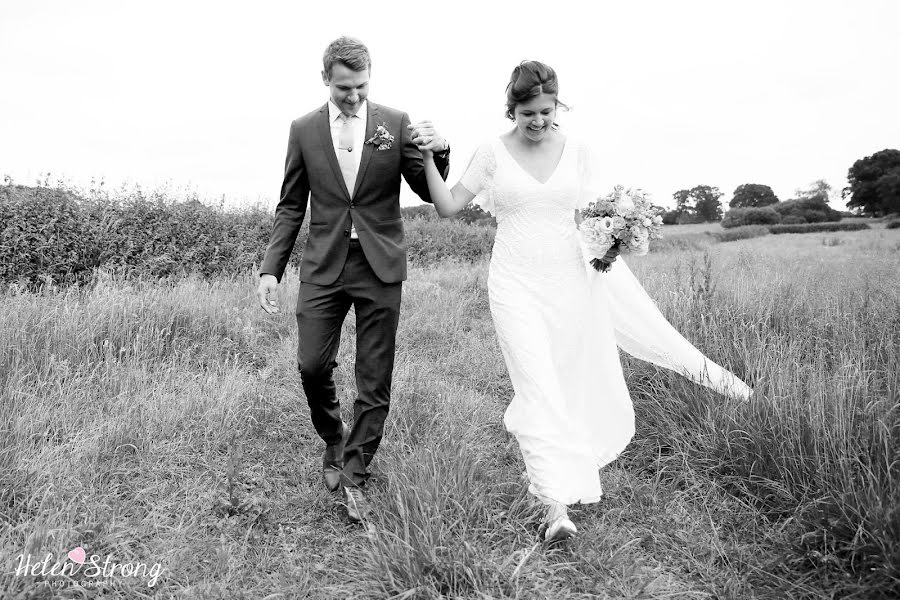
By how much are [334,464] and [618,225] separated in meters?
2.37

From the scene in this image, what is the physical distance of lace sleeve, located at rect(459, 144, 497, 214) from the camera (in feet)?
12.7

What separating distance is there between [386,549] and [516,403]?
46.0 inches

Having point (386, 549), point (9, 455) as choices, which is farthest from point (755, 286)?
point (9, 455)

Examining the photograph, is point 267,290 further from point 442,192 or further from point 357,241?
point 442,192

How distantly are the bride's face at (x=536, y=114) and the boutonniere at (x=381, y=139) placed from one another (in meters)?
0.84

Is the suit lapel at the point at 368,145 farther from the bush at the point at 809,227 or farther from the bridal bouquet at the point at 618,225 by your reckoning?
the bush at the point at 809,227

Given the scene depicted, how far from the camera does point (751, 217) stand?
1545 inches

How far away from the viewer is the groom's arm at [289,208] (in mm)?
3652

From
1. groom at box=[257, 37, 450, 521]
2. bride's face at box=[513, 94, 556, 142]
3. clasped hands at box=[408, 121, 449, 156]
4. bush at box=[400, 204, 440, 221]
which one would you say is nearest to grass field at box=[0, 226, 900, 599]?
groom at box=[257, 37, 450, 521]

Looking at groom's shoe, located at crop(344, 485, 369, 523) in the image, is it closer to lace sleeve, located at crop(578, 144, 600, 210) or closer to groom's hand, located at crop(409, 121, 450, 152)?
groom's hand, located at crop(409, 121, 450, 152)

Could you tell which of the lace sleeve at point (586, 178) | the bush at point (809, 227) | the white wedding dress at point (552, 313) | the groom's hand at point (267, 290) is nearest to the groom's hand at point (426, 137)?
the white wedding dress at point (552, 313)

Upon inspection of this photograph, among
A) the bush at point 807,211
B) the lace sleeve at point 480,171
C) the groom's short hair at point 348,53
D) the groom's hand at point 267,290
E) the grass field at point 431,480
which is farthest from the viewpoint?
the bush at point 807,211

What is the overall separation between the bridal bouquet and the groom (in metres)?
1.00

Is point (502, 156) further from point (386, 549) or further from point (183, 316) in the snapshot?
point (183, 316)
